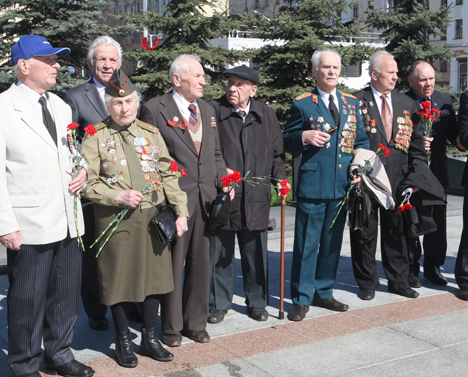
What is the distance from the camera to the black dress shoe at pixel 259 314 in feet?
16.8

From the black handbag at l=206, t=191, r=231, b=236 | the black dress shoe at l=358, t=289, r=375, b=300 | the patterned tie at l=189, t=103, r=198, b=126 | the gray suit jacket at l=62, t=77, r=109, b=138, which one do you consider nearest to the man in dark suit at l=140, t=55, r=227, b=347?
the patterned tie at l=189, t=103, r=198, b=126

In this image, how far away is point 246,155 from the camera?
5.04 meters

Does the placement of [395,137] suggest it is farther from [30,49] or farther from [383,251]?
[30,49]

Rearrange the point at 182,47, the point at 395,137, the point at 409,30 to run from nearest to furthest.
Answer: the point at 395,137 → the point at 182,47 → the point at 409,30

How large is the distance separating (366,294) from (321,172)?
53.6 inches

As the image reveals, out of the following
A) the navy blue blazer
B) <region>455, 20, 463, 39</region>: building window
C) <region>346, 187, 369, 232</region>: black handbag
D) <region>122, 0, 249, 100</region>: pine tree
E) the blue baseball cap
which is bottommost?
<region>346, 187, 369, 232</region>: black handbag

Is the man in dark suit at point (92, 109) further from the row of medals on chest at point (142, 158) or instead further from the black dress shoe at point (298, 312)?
the black dress shoe at point (298, 312)

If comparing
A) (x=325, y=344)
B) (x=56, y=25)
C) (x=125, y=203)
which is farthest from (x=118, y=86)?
(x=56, y=25)

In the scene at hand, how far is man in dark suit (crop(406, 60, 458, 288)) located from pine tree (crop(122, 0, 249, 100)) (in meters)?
7.87

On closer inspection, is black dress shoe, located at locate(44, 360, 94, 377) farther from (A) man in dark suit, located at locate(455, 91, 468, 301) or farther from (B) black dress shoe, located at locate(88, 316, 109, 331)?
(A) man in dark suit, located at locate(455, 91, 468, 301)

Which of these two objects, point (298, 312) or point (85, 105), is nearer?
point (85, 105)

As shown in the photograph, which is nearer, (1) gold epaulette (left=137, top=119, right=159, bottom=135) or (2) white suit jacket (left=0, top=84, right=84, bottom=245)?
(2) white suit jacket (left=0, top=84, right=84, bottom=245)

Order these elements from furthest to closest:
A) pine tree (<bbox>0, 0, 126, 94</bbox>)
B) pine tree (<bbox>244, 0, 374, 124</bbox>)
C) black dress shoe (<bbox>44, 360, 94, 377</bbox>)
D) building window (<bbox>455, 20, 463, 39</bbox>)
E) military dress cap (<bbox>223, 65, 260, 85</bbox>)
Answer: building window (<bbox>455, 20, 463, 39</bbox>), pine tree (<bbox>244, 0, 374, 124</bbox>), pine tree (<bbox>0, 0, 126, 94</bbox>), military dress cap (<bbox>223, 65, 260, 85</bbox>), black dress shoe (<bbox>44, 360, 94, 377</bbox>)

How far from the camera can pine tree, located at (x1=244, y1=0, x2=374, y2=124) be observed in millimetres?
14031
